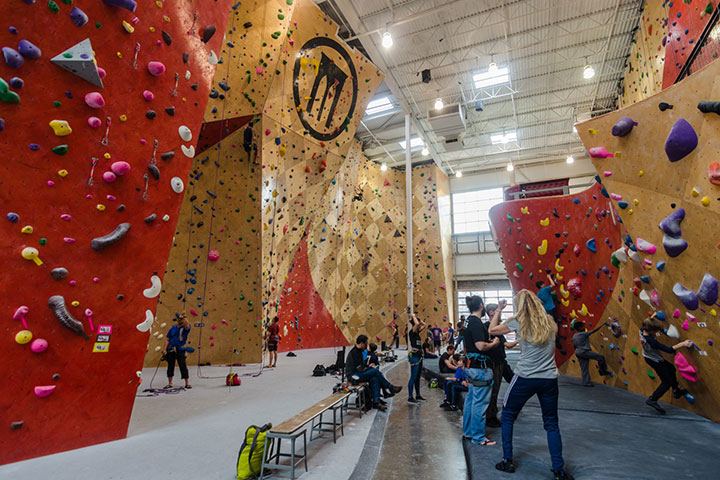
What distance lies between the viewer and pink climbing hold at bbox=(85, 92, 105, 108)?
3.19m

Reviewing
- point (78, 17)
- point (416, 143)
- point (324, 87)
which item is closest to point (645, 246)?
point (78, 17)

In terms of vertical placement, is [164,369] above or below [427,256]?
below

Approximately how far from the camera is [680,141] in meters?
2.94

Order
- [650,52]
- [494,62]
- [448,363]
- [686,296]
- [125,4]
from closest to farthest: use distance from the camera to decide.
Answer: [686,296] → [125,4] → [448,363] → [650,52] → [494,62]

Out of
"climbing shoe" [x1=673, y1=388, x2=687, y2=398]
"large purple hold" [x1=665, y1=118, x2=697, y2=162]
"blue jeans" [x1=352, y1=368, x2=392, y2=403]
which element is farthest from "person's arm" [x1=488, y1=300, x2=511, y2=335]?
"climbing shoe" [x1=673, y1=388, x2=687, y2=398]

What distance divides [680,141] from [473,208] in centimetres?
1622

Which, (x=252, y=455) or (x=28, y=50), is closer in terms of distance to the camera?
(x=252, y=455)

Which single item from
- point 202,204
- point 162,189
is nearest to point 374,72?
point 202,204

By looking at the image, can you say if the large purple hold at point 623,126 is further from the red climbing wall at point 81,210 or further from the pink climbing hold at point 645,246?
the red climbing wall at point 81,210

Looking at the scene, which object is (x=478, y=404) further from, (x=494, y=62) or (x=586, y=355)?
(x=494, y=62)

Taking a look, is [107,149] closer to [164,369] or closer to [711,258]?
[711,258]

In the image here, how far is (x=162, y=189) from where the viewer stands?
3729 mm

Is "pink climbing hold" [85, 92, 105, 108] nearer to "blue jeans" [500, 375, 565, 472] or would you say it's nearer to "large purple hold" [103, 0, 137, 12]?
"large purple hold" [103, 0, 137, 12]

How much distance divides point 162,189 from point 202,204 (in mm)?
4244
